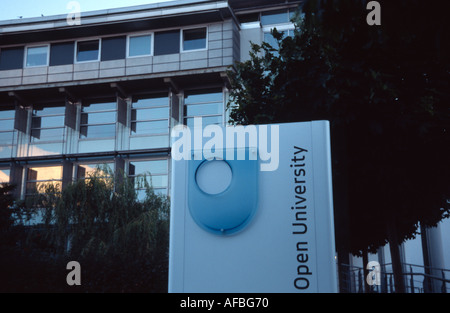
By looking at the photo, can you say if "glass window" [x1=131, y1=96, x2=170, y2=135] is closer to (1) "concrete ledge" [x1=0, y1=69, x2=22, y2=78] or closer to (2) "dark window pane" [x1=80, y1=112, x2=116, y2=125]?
(2) "dark window pane" [x1=80, y1=112, x2=116, y2=125]

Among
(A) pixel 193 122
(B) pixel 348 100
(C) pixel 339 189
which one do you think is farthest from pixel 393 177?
(A) pixel 193 122

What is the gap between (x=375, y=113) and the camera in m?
7.01

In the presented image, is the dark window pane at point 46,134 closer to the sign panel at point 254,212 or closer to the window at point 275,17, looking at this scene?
the window at point 275,17

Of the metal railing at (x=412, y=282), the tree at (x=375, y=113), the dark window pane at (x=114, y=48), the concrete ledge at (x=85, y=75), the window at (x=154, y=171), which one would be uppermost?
the dark window pane at (x=114, y=48)

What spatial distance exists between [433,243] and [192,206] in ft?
53.6

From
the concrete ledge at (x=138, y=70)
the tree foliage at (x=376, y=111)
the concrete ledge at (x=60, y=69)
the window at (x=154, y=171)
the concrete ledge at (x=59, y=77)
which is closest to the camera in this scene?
the tree foliage at (x=376, y=111)

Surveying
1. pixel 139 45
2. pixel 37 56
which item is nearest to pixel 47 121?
pixel 37 56

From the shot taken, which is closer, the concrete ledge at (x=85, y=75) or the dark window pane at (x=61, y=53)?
the concrete ledge at (x=85, y=75)

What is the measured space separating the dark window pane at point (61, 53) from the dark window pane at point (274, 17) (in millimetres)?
9428

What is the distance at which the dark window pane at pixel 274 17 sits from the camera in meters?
22.5

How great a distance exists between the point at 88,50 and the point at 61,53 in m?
1.32

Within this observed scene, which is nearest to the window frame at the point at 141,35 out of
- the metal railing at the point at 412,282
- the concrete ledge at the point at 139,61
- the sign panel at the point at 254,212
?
the concrete ledge at the point at 139,61

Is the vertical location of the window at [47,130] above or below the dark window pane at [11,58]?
below

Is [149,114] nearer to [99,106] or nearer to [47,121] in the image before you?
[99,106]
